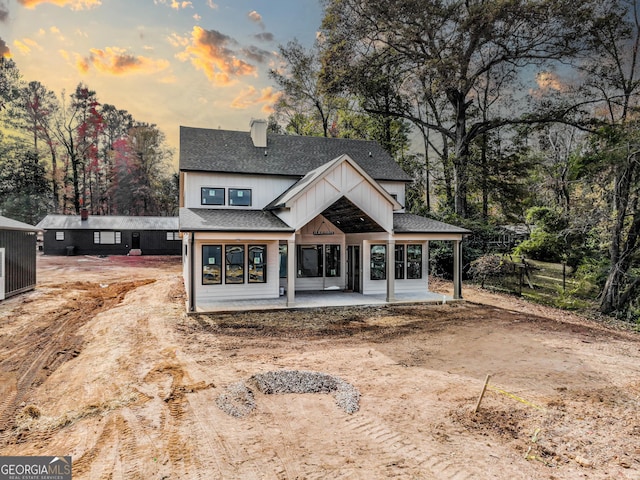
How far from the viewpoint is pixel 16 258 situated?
13.8 metres

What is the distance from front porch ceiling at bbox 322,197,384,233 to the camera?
1291cm

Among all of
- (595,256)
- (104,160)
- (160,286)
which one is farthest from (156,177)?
(595,256)

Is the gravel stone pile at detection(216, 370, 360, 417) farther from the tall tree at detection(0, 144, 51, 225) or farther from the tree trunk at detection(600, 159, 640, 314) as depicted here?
the tall tree at detection(0, 144, 51, 225)

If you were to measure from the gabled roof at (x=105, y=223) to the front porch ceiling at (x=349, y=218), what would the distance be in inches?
850

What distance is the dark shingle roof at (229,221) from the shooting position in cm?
1146

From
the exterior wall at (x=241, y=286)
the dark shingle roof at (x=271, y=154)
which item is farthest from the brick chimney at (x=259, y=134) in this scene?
the exterior wall at (x=241, y=286)

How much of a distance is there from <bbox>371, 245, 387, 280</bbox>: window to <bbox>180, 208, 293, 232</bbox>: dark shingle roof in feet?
15.0

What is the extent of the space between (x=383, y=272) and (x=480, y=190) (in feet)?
42.2

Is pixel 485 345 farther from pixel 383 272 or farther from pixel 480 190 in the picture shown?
pixel 480 190

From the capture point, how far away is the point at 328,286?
15711mm

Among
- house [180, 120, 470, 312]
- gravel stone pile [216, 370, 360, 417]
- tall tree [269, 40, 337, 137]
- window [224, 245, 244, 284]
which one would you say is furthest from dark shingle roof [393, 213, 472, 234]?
tall tree [269, 40, 337, 137]

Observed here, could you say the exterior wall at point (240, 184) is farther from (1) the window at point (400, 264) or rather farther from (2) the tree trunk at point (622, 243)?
(2) the tree trunk at point (622, 243)

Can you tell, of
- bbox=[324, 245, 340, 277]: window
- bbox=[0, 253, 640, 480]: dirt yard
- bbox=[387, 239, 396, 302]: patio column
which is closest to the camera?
bbox=[0, 253, 640, 480]: dirt yard

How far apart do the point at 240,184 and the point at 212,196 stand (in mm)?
1281
